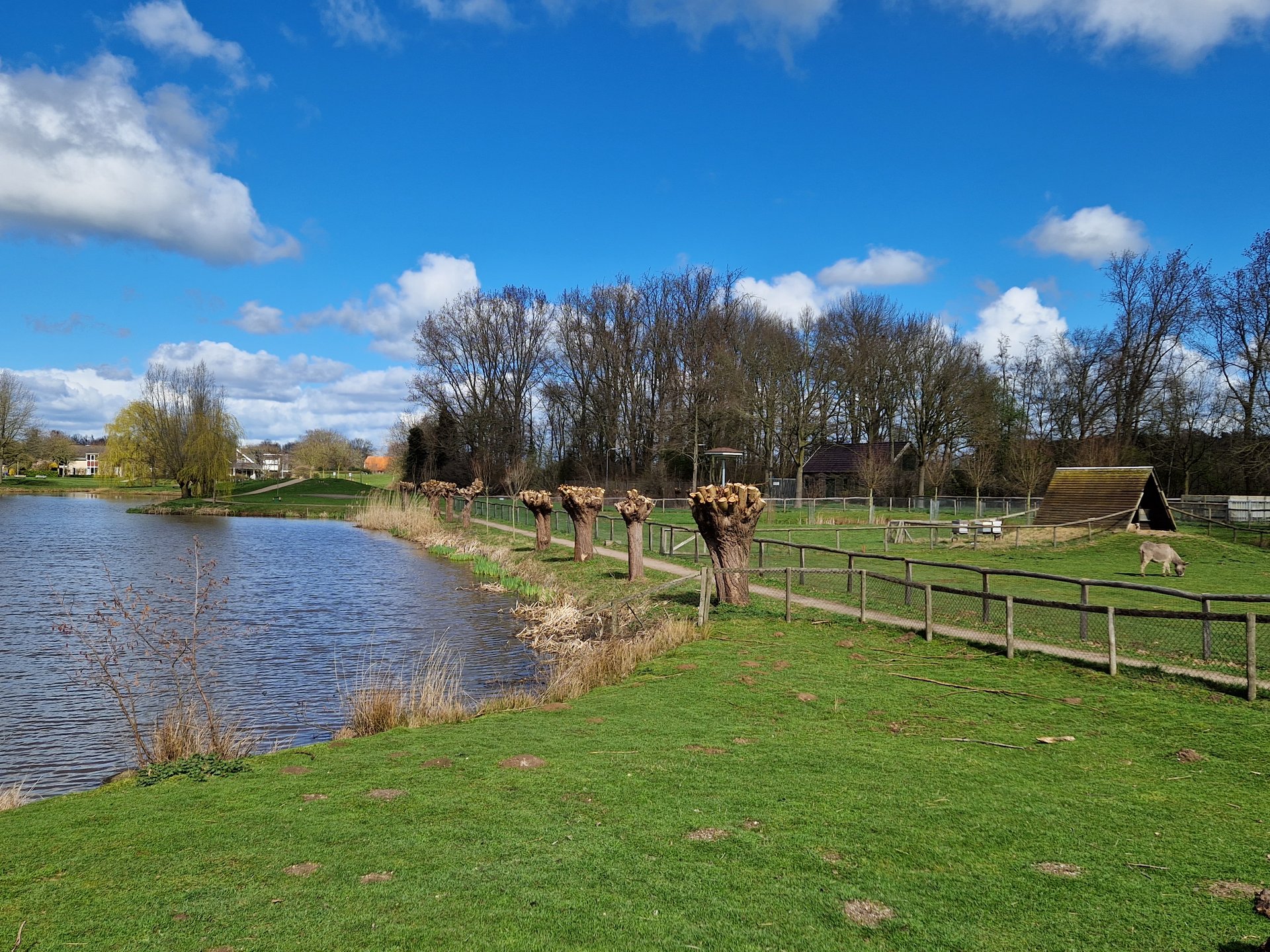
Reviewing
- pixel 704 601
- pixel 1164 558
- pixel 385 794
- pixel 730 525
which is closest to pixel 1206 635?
pixel 704 601

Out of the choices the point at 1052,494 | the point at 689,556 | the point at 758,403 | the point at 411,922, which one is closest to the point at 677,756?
the point at 411,922

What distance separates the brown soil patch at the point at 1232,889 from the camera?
518cm

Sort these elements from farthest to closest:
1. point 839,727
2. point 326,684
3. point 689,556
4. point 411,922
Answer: point 689,556, point 326,684, point 839,727, point 411,922

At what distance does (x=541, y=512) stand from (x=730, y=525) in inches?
629

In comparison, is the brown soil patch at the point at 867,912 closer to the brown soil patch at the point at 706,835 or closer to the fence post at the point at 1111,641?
the brown soil patch at the point at 706,835

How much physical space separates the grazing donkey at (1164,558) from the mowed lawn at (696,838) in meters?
15.4

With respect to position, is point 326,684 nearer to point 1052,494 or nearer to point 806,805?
point 806,805

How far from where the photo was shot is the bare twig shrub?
29.4 feet

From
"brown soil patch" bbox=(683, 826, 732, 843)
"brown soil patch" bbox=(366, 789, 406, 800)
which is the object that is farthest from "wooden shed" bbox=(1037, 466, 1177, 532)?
"brown soil patch" bbox=(366, 789, 406, 800)

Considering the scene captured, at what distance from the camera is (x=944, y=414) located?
60.3m

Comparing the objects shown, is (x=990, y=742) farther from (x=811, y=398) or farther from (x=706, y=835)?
(x=811, y=398)

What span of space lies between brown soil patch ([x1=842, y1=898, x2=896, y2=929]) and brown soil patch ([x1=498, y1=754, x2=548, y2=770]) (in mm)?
3552

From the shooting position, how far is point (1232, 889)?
527 centimetres

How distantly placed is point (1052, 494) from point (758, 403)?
24.7m
